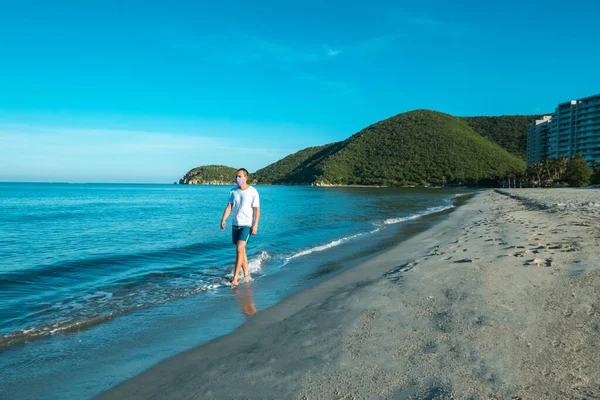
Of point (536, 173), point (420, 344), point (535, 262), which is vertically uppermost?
point (536, 173)

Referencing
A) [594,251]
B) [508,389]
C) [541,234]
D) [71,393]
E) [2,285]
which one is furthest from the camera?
[541,234]

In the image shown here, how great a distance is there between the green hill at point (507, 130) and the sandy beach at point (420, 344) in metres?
177

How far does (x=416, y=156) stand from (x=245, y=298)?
453 ft

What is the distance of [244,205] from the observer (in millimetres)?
8055

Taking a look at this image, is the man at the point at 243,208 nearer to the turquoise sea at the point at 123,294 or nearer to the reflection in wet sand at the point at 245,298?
the reflection in wet sand at the point at 245,298

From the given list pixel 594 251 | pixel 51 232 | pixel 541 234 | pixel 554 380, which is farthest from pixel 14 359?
pixel 51 232

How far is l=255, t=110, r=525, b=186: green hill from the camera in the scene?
127 meters

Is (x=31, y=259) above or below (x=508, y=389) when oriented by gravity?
below

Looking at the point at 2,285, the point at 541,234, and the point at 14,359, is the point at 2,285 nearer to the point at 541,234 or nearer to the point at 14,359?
the point at 14,359

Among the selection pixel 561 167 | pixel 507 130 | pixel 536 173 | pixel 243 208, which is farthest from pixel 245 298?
pixel 507 130

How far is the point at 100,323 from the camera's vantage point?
6.14 meters

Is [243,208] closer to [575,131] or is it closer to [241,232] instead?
[241,232]

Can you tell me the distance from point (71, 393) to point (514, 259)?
7.45 meters

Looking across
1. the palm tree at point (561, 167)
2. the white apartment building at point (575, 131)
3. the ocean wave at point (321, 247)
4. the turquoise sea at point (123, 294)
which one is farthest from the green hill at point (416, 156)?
the turquoise sea at point (123, 294)
